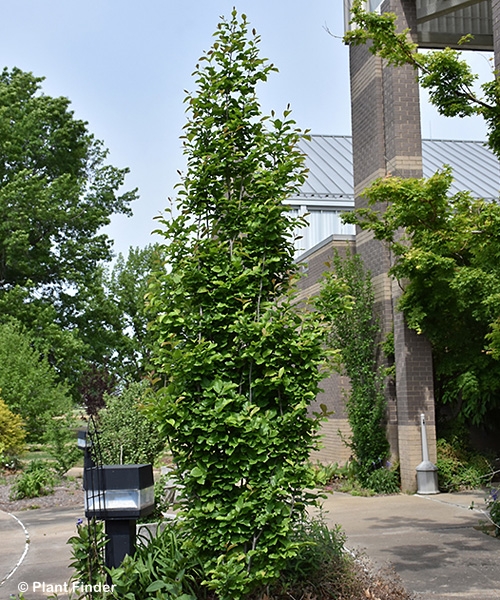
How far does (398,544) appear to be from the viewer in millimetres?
9094

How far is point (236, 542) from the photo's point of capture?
5.14 meters

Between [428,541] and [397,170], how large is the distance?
7.81m

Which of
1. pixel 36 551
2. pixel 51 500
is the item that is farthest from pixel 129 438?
pixel 51 500

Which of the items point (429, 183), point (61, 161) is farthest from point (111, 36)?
point (61, 161)

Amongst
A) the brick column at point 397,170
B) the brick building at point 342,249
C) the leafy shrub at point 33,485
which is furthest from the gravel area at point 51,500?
the brick column at point 397,170

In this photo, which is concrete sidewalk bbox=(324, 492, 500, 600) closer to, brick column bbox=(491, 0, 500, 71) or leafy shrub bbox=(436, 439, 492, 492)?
leafy shrub bbox=(436, 439, 492, 492)

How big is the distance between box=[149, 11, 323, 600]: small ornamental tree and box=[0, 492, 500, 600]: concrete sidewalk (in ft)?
7.22

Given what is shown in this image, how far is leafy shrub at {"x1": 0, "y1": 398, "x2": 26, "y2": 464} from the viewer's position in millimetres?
20578

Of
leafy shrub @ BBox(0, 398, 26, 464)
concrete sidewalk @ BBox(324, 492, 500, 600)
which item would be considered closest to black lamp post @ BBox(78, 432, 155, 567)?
concrete sidewalk @ BBox(324, 492, 500, 600)

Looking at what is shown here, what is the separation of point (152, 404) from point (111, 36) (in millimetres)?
7140

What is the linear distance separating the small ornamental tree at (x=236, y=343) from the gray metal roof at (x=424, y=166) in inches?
785

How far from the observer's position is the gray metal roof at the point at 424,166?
91.1ft

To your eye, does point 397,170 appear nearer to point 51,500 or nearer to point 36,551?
point 36,551

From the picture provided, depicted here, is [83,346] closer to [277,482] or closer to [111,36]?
[111,36]
